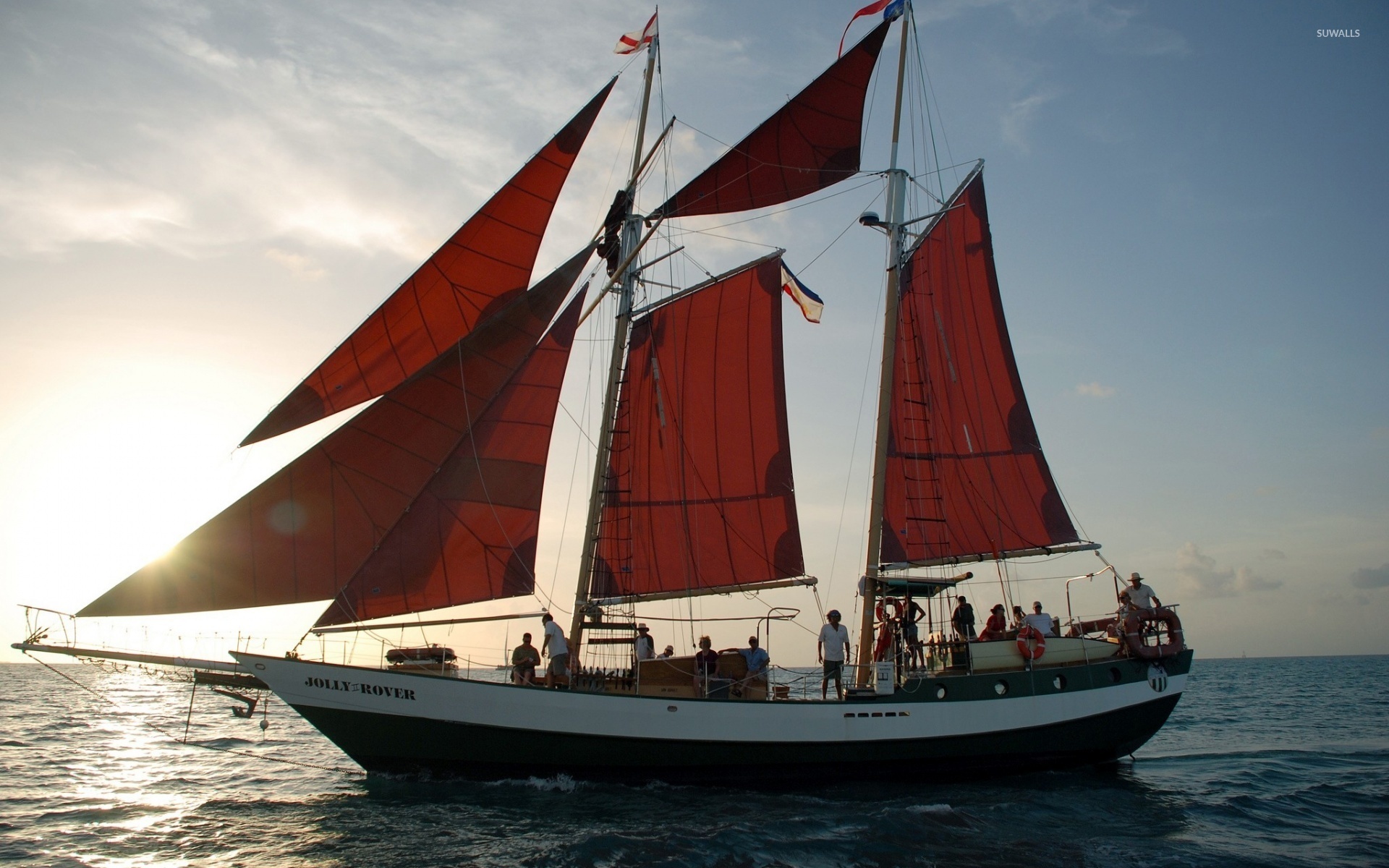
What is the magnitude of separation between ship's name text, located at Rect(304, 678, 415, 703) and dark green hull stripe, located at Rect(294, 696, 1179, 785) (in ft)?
1.39

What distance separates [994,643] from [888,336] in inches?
317

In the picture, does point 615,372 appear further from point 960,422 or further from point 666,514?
point 960,422

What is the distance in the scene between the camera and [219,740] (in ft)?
99.2

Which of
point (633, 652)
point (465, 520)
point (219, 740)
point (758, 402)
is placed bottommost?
point (219, 740)

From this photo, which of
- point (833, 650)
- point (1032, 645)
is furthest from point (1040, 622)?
point (833, 650)

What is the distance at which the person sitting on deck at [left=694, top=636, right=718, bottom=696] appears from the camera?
18.1 meters

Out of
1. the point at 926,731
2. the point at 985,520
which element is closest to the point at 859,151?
the point at 985,520

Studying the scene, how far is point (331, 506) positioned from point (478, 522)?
288 cm

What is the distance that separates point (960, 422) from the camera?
23.8m

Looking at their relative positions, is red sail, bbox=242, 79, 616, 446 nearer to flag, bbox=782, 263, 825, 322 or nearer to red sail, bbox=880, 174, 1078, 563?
flag, bbox=782, 263, 825, 322

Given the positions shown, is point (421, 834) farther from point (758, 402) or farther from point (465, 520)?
point (758, 402)

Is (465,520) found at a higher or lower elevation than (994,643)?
higher

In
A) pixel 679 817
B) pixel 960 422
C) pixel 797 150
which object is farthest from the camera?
pixel 960 422


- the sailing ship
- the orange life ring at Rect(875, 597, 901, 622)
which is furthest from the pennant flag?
the orange life ring at Rect(875, 597, 901, 622)
